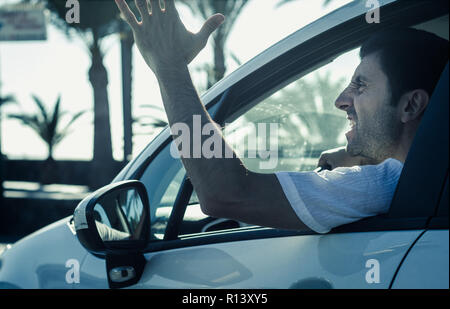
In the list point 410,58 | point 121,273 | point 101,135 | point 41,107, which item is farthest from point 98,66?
point 410,58

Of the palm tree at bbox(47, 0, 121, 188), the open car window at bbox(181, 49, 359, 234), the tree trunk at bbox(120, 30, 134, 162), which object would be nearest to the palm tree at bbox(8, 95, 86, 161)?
the palm tree at bbox(47, 0, 121, 188)

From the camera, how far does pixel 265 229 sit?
1701mm

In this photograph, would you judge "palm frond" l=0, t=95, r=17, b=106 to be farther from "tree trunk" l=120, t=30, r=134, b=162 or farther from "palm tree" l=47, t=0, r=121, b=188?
"tree trunk" l=120, t=30, r=134, b=162

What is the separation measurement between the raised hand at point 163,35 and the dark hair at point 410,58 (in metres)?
0.62

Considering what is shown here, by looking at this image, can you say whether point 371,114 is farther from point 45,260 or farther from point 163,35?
point 45,260

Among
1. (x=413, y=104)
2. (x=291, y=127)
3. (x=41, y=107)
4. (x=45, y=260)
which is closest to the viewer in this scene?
(x=413, y=104)

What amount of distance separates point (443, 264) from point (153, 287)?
1020mm

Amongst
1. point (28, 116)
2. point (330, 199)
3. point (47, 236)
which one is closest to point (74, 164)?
point (28, 116)

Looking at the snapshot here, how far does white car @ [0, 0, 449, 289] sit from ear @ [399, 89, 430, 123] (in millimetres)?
219

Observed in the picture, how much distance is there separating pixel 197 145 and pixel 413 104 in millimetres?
712

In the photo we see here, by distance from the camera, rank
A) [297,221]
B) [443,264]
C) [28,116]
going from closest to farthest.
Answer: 1. [443,264]
2. [297,221]
3. [28,116]

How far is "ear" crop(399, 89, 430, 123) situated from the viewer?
62.7 inches

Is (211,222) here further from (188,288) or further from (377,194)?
(377,194)

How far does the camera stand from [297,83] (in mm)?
2229
